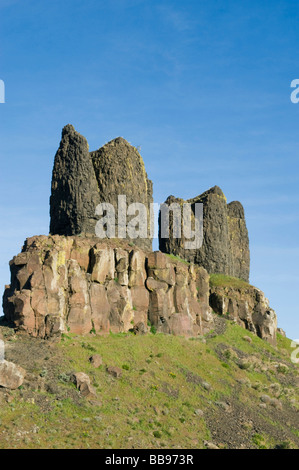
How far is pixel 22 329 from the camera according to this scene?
59.3m

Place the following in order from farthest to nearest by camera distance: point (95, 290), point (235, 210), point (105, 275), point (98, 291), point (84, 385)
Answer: point (235, 210), point (105, 275), point (98, 291), point (95, 290), point (84, 385)

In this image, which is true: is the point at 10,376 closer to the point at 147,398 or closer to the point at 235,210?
the point at 147,398

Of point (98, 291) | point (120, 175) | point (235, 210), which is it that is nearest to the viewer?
point (98, 291)

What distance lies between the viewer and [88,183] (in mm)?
77750

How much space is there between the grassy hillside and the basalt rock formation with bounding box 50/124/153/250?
1691 centimetres

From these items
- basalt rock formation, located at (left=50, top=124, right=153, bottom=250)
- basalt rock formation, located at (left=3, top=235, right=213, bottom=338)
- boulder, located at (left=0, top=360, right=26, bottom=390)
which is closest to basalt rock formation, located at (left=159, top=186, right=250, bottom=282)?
basalt rock formation, located at (left=50, top=124, right=153, bottom=250)

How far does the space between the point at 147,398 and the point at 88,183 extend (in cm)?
3020

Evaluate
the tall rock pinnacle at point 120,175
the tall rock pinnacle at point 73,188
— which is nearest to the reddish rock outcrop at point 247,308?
the tall rock pinnacle at point 120,175

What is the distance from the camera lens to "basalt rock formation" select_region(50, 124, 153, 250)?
76.8 meters

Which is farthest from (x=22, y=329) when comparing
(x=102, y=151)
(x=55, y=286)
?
(x=102, y=151)

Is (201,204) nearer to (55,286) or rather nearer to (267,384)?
(267,384)

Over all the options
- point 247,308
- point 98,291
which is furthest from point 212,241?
point 98,291
